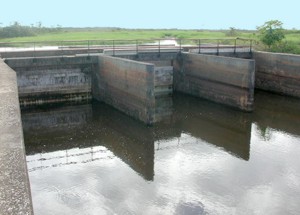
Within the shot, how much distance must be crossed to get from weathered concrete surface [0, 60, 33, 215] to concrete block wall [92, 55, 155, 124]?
23.6 ft

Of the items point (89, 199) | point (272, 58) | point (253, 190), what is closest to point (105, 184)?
point (89, 199)

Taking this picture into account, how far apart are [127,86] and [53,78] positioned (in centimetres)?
565

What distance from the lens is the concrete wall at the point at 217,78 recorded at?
20.4 m

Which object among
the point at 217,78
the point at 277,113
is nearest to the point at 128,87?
the point at 217,78

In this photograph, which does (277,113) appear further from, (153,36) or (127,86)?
(153,36)

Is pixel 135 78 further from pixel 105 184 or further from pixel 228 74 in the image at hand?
pixel 105 184

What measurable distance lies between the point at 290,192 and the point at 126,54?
1593 cm

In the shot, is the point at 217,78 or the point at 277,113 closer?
the point at 277,113

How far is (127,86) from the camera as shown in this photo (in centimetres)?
1934

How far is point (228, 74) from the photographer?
21609mm

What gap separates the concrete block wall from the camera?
17.5 metres

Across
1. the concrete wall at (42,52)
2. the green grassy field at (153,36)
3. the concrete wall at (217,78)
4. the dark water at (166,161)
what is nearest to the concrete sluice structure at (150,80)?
the concrete wall at (217,78)

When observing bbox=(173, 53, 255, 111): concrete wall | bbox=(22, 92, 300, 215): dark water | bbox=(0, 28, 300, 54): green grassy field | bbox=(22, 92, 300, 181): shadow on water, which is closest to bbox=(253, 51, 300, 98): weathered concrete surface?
bbox=(22, 92, 300, 181): shadow on water

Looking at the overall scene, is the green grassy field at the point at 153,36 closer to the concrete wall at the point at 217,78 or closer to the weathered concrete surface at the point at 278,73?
the weathered concrete surface at the point at 278,73
